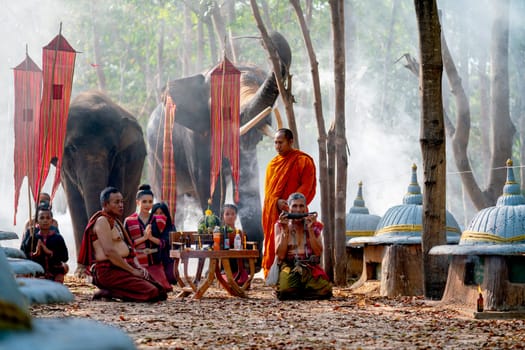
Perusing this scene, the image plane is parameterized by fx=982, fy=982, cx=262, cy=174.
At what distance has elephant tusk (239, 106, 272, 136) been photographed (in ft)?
48.0

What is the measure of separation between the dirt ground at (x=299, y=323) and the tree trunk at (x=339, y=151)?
1.76 m

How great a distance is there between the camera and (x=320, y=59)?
36500 millimetres

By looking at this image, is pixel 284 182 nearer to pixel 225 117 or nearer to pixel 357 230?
pixel 357 230

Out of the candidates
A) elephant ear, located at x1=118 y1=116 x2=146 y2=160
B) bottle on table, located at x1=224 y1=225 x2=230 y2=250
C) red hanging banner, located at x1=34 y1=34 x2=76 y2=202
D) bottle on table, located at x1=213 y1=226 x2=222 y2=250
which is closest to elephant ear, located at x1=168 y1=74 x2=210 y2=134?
elephant ear, located at x1=118 y1=116 x2=146 y2=160

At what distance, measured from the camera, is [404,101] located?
36000 millimetres

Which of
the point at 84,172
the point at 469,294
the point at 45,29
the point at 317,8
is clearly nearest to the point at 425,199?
the point at 469,294

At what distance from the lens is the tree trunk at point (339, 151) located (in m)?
11.8

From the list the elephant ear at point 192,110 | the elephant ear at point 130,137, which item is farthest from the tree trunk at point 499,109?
the elephant ear at point 130,137

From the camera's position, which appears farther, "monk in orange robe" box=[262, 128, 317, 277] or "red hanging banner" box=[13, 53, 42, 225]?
"red hanging banner" box=[13, 53, 42, 225]

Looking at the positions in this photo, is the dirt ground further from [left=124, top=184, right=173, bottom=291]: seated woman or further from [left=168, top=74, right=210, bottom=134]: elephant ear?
[left=168, top=74, right=210, bottom=134]: elephant ear

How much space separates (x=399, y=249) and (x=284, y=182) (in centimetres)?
164

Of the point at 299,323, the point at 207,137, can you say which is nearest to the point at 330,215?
the point at 207,137

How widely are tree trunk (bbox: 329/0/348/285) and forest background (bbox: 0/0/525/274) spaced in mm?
16791

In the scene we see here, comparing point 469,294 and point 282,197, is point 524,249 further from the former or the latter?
point 282,197
